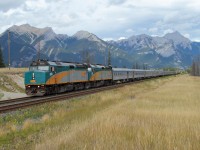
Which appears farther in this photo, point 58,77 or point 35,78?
point 58,77

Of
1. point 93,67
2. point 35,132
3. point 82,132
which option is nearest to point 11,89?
point 93,67

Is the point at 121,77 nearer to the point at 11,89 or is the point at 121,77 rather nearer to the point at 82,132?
the point at 11,89

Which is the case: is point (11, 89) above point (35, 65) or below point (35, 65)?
below

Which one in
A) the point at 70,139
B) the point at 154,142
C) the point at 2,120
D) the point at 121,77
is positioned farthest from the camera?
the point at 121,77

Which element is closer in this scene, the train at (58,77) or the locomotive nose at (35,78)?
the locomotive nose at (35,78)

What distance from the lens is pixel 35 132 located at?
44.0ft

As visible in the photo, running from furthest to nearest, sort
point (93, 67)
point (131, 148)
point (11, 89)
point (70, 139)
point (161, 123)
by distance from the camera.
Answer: point (93, 67) < point (11, 89) < point (161, 123) < point (70, 139) < point (131, 148)

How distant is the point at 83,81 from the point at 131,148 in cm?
3447

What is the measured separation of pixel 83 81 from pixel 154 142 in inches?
1332

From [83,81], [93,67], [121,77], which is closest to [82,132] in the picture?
[83,81]

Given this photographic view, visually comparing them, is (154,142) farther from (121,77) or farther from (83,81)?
(121,77)

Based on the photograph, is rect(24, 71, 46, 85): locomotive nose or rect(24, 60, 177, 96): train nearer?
rect(24, 71, 46, 85): locomotive nose

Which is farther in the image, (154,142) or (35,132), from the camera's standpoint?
(35,132)

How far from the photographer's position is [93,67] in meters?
48.0
